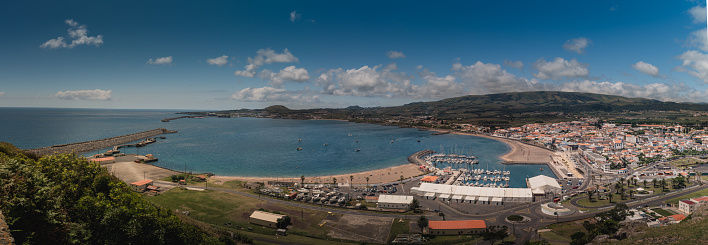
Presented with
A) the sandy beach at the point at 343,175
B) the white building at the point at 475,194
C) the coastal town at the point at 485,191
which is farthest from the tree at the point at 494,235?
the sandy beach at the point at 343,175

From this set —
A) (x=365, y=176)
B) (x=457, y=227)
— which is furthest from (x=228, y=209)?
(x=365, y=176)

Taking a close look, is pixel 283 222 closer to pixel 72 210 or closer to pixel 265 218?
pixel 265 218

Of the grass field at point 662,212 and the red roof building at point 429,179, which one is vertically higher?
the grass field at point 662,212

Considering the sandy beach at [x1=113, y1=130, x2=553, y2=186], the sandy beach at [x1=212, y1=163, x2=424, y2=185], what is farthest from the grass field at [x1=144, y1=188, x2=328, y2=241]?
the sandy beach at [x1=212, y1=163, x2=424, y2=185]

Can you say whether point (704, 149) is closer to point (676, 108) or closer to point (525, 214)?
point (525, 214)

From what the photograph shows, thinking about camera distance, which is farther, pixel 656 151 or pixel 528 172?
pixel 656 151

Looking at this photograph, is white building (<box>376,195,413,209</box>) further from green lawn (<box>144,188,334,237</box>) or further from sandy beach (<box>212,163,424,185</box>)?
sandy beach (<box>212,163,424,185</box>)

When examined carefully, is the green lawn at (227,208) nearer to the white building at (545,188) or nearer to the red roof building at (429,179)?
the red roof building at (429,179)

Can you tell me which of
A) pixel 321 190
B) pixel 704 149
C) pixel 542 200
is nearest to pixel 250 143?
pixel 321 190
